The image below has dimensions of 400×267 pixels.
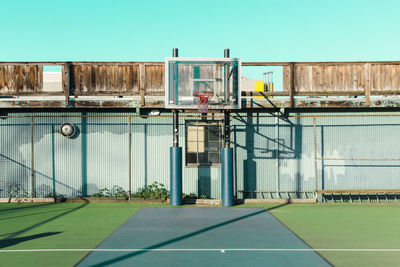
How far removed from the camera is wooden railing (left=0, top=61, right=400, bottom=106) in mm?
16906

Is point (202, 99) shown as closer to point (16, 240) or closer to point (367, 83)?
point (367, 83)

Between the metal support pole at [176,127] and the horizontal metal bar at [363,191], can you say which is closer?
the metal support pole at [176,127]

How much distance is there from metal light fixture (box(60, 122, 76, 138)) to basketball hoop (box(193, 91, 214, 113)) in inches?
233

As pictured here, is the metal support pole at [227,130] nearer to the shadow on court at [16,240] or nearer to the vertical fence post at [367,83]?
the vertical fence post at [367,83]

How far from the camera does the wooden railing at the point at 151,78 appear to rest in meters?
16.9

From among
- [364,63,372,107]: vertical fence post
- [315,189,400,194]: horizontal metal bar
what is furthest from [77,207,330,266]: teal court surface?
[364,63,372,107]: vertical fence post

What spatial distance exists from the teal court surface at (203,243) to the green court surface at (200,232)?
0.05 m

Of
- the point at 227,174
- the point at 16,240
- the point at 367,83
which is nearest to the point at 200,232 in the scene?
the point at 227,174

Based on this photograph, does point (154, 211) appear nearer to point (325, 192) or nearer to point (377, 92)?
point (325, 192)

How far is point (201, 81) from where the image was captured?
1554cm

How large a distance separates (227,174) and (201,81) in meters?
Answer: 3.78

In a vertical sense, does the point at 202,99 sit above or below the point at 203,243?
above

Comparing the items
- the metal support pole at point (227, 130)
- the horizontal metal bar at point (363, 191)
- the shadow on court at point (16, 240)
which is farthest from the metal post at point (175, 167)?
the horizontal metal bar at point (363, 191)

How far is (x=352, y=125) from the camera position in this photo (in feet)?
57.1
